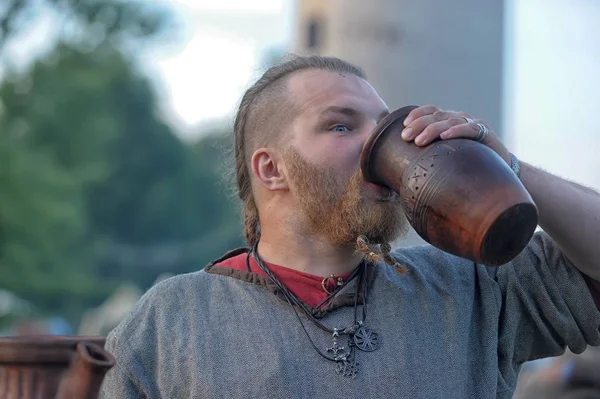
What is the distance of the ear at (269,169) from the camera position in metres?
3.13

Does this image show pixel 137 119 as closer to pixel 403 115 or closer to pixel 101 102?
pixel 101 102

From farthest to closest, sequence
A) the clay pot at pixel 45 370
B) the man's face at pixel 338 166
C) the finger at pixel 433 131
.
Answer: the man's face at pixel 338 166, the finger at pixel 433 131, the clay pot at pixel 45 370

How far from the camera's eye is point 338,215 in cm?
294

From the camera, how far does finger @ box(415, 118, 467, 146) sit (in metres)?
2.56

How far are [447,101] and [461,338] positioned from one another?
8.03 meters

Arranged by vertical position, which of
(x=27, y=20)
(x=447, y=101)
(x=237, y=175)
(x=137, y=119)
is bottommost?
(x=137, y=119)

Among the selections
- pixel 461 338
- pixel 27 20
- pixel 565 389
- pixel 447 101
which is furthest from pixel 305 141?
pixel 27 20

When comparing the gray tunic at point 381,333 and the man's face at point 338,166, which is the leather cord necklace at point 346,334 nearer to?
the gray tunic at point 381,333

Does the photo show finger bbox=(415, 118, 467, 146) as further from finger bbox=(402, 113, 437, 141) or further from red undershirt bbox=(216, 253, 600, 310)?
red undershirt bbox=(216, 253, 600, 310)

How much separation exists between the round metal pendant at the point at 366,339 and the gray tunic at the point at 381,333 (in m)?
0.02

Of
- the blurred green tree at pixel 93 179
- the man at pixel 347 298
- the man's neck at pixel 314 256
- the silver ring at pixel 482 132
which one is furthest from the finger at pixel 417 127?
the blurred green tree at pixel 93 179

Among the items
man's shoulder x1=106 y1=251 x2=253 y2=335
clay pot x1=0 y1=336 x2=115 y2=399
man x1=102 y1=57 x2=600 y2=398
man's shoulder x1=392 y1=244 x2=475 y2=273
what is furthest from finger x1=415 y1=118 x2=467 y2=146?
clay pot x1=0 y1=336 x2=115 y2=399

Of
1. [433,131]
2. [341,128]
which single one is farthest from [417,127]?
[341,128]

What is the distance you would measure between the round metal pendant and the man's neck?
25cm
